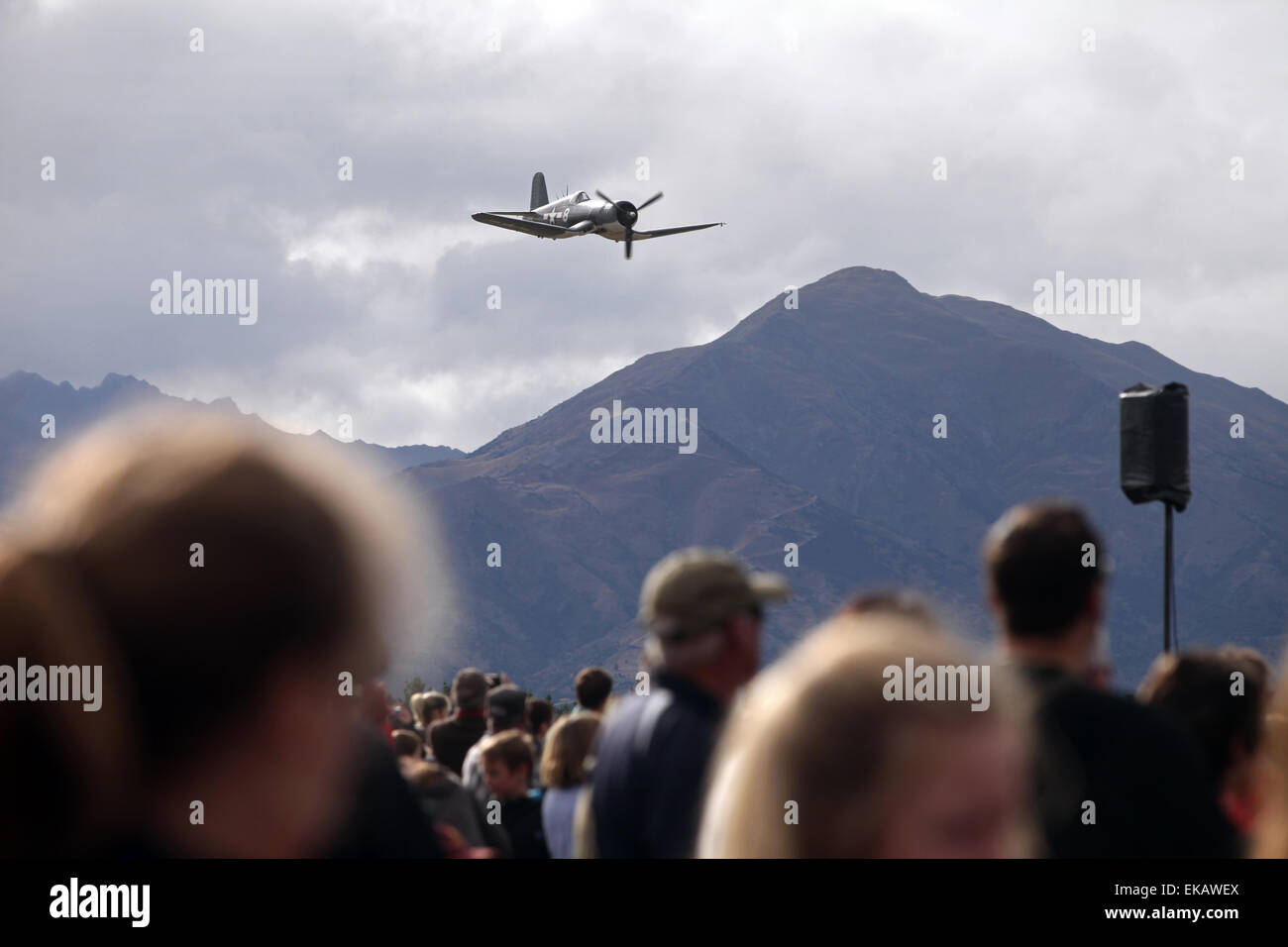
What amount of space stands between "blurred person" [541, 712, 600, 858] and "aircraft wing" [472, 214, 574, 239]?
35.4 meters

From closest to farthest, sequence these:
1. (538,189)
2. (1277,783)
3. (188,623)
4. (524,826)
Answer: (188,623)
(1277,783)
(524,826)
(538,189)

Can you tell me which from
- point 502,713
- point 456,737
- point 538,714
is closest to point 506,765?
point 502,713

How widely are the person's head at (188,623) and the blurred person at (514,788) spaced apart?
184 inches

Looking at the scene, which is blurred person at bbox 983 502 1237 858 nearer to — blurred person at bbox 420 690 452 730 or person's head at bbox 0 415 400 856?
person's head at bbox 0 415 400 856

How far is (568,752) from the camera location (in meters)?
5.59

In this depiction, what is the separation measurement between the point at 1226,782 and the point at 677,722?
1.63 m

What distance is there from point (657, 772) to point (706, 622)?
0.45 metres

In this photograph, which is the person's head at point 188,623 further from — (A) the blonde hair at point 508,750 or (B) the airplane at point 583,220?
(B) the airplane at point 583,220

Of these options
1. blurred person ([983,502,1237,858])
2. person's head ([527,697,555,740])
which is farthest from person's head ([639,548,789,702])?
person's head ([527,697,555,740])

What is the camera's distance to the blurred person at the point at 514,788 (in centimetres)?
605

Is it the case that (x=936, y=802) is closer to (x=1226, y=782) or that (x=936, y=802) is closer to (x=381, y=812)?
(x=381, y=812)

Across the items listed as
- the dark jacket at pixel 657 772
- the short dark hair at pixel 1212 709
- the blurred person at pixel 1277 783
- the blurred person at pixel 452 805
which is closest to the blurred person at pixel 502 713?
the blurred person at pixel 452 805

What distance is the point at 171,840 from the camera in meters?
1.52
